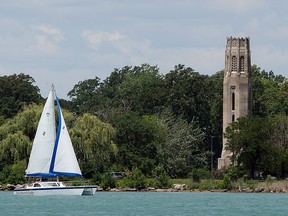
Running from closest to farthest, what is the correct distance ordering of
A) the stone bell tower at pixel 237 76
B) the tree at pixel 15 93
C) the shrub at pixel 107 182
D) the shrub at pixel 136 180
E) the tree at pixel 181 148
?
the shrub at pixel 107 182 → the shrub at pixel 136 180 → the tree at pixel 181 148 → the stone bell tower at pixel 237 76 → the tree at pixel 15 93

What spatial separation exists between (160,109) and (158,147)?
23367mm

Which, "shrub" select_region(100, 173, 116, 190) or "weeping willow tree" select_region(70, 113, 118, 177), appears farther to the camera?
"weeping willow tree" select_region(70, 113, 118, 177)

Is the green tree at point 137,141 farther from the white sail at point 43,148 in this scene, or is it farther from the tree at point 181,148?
the white sail at point 43,148

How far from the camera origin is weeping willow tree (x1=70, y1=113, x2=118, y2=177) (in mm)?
93000

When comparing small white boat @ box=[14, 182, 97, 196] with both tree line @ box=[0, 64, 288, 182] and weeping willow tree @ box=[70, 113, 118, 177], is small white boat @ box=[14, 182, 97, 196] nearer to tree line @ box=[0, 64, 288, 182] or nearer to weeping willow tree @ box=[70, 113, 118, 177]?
tree line @ box=[0, 64, 288, 182]

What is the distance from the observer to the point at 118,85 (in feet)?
Answer: 530

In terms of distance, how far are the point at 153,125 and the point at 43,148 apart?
24638mm

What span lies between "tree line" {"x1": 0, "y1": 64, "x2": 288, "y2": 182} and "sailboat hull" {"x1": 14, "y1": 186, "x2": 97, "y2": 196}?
809 centimetres

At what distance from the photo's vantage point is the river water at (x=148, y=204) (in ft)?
218

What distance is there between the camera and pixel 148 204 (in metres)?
73.4

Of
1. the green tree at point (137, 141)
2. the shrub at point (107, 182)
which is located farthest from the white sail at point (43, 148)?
the green tree at point (137, 141)

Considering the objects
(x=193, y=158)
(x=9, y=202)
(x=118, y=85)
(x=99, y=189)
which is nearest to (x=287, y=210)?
(x=9, y=202)

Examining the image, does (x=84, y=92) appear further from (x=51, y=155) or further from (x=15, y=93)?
(x=51, y=155)

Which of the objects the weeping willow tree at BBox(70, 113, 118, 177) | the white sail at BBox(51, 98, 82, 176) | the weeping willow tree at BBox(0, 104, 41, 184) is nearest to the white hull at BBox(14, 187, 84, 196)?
the white sail at BBox(51, 98, 82, 176)
